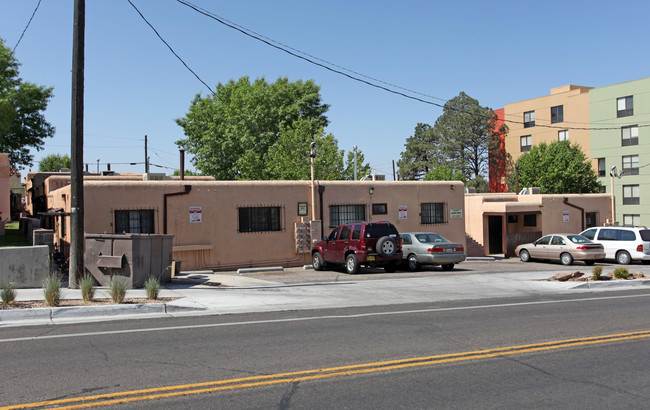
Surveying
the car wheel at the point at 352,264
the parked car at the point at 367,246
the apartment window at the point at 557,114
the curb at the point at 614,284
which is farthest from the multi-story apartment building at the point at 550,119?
the car wheel at the point at 352,264

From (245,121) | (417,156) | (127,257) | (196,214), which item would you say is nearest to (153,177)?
(196,214)

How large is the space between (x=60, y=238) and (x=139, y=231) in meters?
2.57

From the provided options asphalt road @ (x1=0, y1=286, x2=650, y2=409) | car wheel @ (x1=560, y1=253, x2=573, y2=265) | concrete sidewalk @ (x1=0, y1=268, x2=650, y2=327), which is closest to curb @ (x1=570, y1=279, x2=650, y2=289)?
concrete sidewalk @ (x1=0, y1=268, x2=650, y2=327)

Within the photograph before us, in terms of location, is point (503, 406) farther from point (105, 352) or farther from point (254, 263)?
point (254, 263)

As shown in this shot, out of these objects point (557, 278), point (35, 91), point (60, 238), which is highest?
point (35, 91)

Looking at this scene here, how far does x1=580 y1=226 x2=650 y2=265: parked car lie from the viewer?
2397 centimetres

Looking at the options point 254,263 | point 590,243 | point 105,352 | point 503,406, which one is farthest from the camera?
point 590,243

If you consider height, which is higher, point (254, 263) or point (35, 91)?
point (35, 91)

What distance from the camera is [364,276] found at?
61.6 ft

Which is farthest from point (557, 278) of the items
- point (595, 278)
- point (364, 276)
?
point (364, 276)

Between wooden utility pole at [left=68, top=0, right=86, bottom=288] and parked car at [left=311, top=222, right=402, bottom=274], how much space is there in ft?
29.2

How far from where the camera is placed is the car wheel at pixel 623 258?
24422 millimetres

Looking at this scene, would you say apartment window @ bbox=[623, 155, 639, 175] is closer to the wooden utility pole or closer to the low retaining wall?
the wooden utility pole

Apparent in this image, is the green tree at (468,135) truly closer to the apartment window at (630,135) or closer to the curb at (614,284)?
the apartment window at (630,135)
